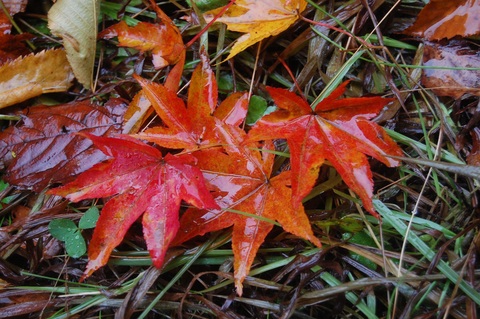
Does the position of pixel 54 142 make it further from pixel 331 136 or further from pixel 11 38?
pixel 331 136

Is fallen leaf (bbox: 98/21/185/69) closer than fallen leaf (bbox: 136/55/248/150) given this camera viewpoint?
No

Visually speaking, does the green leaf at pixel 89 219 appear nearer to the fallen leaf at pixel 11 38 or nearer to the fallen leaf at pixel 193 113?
the fallen leaf at pixel 193 113

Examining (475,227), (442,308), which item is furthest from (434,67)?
(442,308)

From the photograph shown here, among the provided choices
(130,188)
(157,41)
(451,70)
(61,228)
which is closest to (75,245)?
(61,228)

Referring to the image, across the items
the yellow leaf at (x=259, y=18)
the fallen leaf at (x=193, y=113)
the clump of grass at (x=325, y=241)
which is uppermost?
the yellow leaf at (x=259, y=18)

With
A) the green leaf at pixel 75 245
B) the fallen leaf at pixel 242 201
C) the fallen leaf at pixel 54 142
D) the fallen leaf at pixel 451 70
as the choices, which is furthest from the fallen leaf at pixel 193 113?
the fallen leaf at pixel 451 70

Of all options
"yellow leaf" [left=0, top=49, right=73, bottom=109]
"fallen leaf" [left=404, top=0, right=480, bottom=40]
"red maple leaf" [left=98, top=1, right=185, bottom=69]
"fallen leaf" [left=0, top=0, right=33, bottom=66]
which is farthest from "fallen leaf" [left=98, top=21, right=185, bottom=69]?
"fallen leaf" [left=404, top=0, right=480, bottom=40]

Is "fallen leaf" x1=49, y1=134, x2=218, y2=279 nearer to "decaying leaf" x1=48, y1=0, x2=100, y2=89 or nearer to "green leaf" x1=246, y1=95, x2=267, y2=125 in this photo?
"green leaf" x1=246, y1=95, x2=267, y2=125
